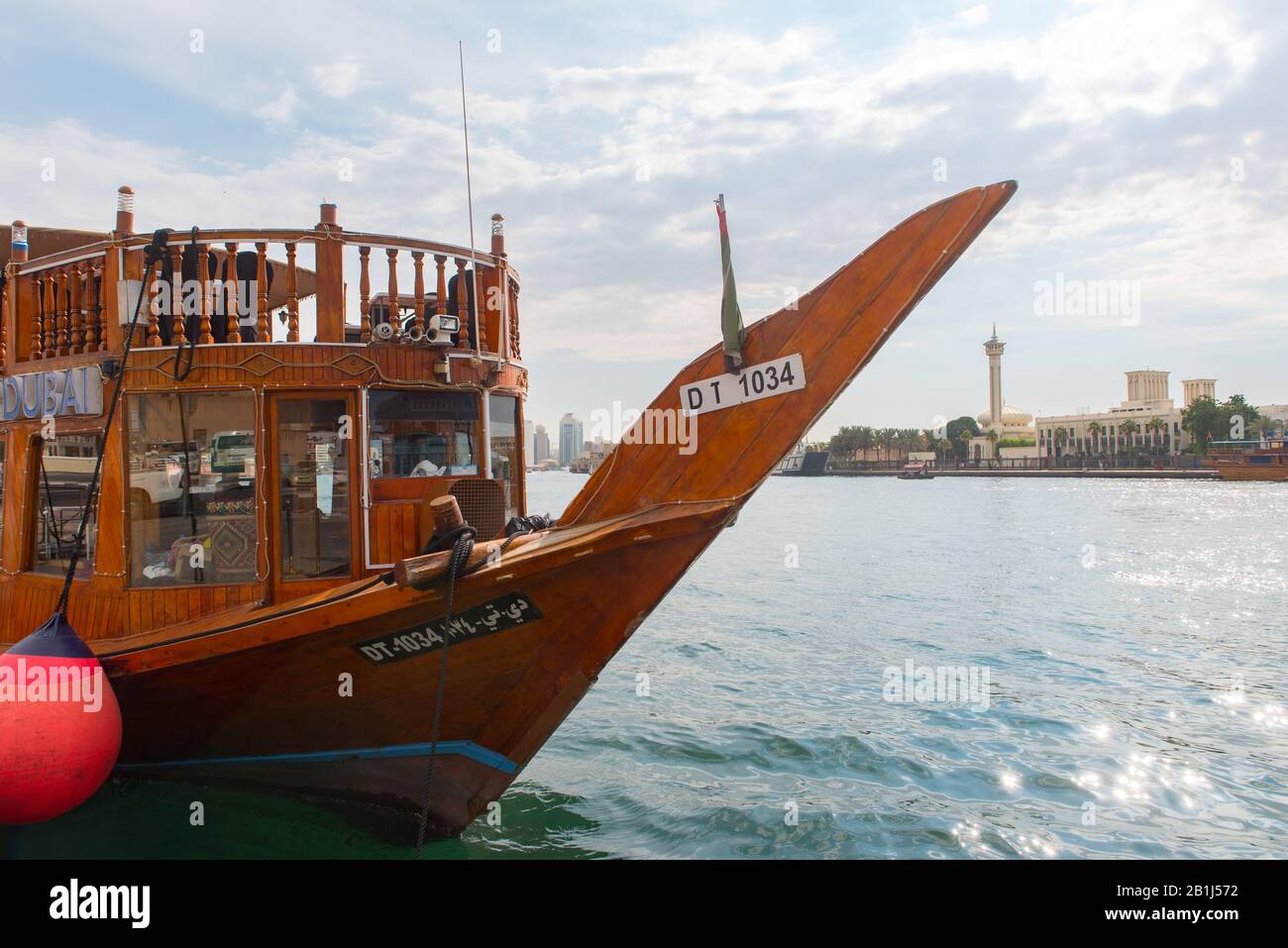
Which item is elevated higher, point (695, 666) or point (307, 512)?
point (307, 512)

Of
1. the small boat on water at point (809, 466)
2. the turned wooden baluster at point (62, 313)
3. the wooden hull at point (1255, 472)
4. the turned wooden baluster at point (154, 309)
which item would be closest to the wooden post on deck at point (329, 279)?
the turned wooden baluster at point (154, 309)

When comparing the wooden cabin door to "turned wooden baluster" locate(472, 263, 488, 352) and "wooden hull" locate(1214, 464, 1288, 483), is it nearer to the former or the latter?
"turned wooden baluster" locate(472, 263, 488, 352)

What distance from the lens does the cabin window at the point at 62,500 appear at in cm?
611

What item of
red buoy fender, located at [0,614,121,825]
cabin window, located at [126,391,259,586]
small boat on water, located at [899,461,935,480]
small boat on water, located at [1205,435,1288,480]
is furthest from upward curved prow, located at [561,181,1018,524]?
small boat on water, located at [899,461,935,480]

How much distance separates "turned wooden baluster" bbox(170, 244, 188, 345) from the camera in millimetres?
5648

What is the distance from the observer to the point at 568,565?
15.6 feet

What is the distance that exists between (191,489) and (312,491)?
2.66 feet

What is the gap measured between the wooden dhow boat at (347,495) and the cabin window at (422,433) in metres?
0.02

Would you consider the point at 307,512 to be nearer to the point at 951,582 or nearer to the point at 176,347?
the point at 176,347

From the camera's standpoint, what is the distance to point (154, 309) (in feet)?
18.9

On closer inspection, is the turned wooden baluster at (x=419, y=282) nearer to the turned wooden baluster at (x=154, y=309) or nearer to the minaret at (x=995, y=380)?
the turned wooden baluster at (x=154, y=309)

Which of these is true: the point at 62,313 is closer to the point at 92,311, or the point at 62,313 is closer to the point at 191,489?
the point at 92,311
